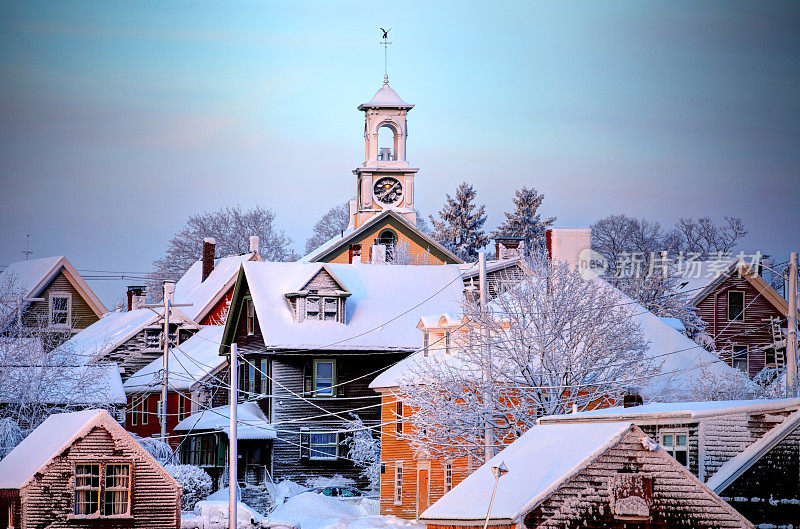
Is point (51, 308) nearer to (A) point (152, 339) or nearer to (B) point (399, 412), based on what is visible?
(A) point (152, 339)

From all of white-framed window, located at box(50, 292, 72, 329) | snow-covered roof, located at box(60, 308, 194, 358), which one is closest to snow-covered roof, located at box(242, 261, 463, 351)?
snow-covered roof, located at box(60, 308, 194, 358)

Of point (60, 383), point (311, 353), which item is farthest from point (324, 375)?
point (60, 383)

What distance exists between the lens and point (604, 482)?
31.7 metres

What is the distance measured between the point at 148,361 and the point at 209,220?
3741 centimetres

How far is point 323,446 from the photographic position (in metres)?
62.3

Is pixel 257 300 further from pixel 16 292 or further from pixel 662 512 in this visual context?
pixel 662 512

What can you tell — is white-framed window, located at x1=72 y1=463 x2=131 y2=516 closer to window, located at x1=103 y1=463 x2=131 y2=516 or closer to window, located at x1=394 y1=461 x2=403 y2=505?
window, located at x1=103 y1=463 x2=131 y2=516

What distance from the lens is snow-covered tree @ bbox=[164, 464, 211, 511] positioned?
55656 mm

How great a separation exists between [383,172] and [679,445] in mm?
61609

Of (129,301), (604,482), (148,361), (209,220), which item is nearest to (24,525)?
(604,482)

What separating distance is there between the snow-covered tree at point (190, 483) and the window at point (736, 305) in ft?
93.5

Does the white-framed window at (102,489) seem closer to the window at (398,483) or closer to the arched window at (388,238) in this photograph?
the window at (398,483)

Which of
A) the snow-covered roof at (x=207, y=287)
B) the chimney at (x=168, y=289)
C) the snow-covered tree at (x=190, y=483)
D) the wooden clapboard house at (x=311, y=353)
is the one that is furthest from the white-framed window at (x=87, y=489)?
the snow-covered roof at (x=207, y=287)

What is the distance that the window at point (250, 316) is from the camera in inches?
2544
